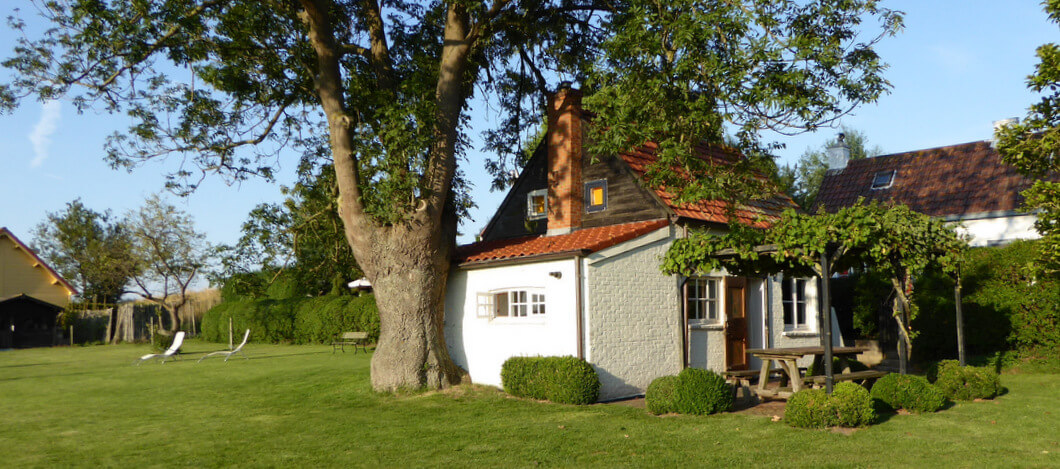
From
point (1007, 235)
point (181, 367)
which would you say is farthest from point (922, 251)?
→ point (181, 367)

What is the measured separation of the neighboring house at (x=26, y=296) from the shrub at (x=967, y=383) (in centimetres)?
3757

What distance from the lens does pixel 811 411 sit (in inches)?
356

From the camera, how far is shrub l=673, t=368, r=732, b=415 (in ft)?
33.9

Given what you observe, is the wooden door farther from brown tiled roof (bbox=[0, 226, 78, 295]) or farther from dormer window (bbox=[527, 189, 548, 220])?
brown tiled roof (bbox=[0, 226, 78, 295])

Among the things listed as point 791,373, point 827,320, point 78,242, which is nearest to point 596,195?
point 791,373

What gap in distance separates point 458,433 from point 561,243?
4.79 metres

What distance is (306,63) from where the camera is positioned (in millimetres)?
14227

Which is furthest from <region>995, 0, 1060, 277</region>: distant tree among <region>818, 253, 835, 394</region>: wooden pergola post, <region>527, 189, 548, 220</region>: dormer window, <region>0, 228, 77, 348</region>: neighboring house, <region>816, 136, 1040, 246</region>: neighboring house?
<region>0, 228, 77, 348</region>: neighboring house

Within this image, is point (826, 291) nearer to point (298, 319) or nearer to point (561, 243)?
point (561, 243)

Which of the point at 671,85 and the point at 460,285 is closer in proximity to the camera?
the point at 671,85

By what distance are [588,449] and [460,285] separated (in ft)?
22.1

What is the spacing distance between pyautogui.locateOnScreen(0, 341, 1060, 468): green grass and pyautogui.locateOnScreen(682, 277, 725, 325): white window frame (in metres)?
3.20

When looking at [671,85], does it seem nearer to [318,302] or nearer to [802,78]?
[802,78]

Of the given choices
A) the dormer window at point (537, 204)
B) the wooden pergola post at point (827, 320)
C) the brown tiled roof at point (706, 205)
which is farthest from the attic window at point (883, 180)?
the wooden pergola post at point (827, 320)
